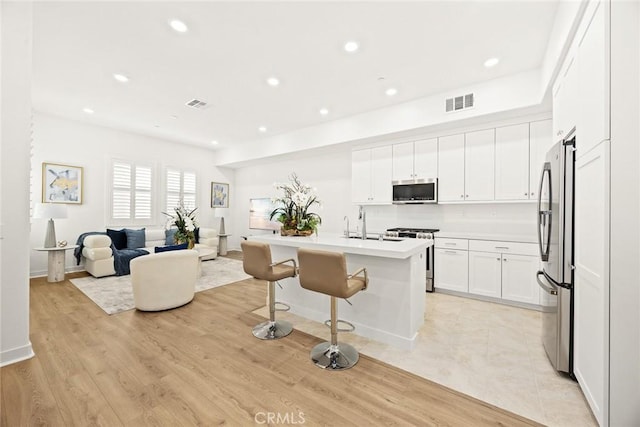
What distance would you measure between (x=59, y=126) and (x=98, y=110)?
4.08 feet

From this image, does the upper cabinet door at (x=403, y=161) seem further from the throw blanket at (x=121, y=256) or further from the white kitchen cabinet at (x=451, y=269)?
the throw blanket at (x=121, y=256)

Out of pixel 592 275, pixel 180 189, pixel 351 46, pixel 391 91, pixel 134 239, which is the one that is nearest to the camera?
pixel 592 275

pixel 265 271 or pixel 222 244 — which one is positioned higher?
pixel 265 271

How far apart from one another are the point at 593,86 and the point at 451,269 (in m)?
2.98

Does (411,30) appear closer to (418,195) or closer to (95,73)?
(418,195)

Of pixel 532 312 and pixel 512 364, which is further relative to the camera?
pixel 532 312

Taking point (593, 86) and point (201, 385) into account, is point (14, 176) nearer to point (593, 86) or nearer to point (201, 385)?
point (201, 385)

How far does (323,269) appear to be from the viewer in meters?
→ 2.08

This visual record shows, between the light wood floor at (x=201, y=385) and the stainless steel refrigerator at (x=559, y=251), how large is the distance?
2.81ft

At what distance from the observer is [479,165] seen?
4.08 metres

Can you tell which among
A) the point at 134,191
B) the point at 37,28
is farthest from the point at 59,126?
the point at 37,28

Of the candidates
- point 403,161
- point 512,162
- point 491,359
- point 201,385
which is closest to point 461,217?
point 512,162

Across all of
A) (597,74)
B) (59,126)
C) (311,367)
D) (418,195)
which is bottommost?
(311,367)

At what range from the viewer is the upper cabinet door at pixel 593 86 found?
4.98 ft
